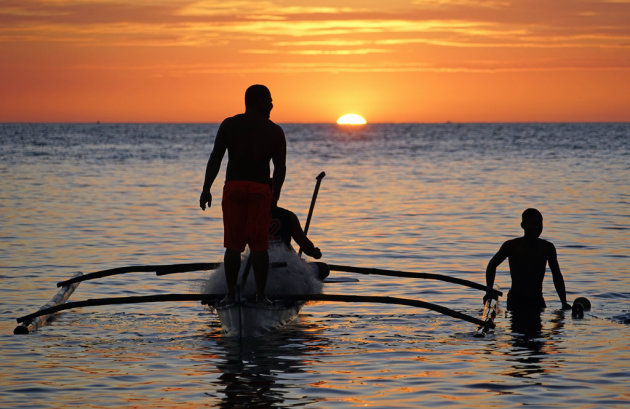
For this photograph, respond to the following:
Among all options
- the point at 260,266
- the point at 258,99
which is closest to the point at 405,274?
the point at 260,266

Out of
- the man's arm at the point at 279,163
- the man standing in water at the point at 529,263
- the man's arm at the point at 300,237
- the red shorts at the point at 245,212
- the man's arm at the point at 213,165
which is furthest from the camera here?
the man standing in water at the point at 529,263

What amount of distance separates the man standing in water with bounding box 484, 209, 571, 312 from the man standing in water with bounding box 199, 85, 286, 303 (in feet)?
10.5

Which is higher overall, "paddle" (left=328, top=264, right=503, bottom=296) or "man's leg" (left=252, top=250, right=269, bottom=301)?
"man's leg" (left=252, top=250, right=269, bottom=301)

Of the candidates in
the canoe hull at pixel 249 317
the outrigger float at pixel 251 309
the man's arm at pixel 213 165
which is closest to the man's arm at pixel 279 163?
the man's arm at pixel 213 165

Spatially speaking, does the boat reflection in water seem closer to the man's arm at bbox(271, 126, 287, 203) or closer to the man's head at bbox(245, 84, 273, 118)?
the man's arm at bbox(271, 126, 287, 203)

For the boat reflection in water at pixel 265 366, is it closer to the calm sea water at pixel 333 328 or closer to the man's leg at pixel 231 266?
the calm sea water at pixel 333 328

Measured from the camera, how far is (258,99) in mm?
10422

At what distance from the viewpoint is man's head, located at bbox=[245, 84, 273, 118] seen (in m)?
10.4

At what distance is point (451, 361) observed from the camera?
10.1m

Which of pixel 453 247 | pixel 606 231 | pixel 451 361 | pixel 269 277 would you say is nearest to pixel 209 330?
pixel 269 277

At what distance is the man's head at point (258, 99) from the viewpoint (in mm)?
10406

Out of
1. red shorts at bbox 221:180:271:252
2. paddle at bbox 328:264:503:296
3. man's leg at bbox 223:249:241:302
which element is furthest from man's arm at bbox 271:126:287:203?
paddle at bbox 328:264:503:296

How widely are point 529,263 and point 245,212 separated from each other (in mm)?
3764

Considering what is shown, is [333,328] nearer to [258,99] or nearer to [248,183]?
[248,183]
